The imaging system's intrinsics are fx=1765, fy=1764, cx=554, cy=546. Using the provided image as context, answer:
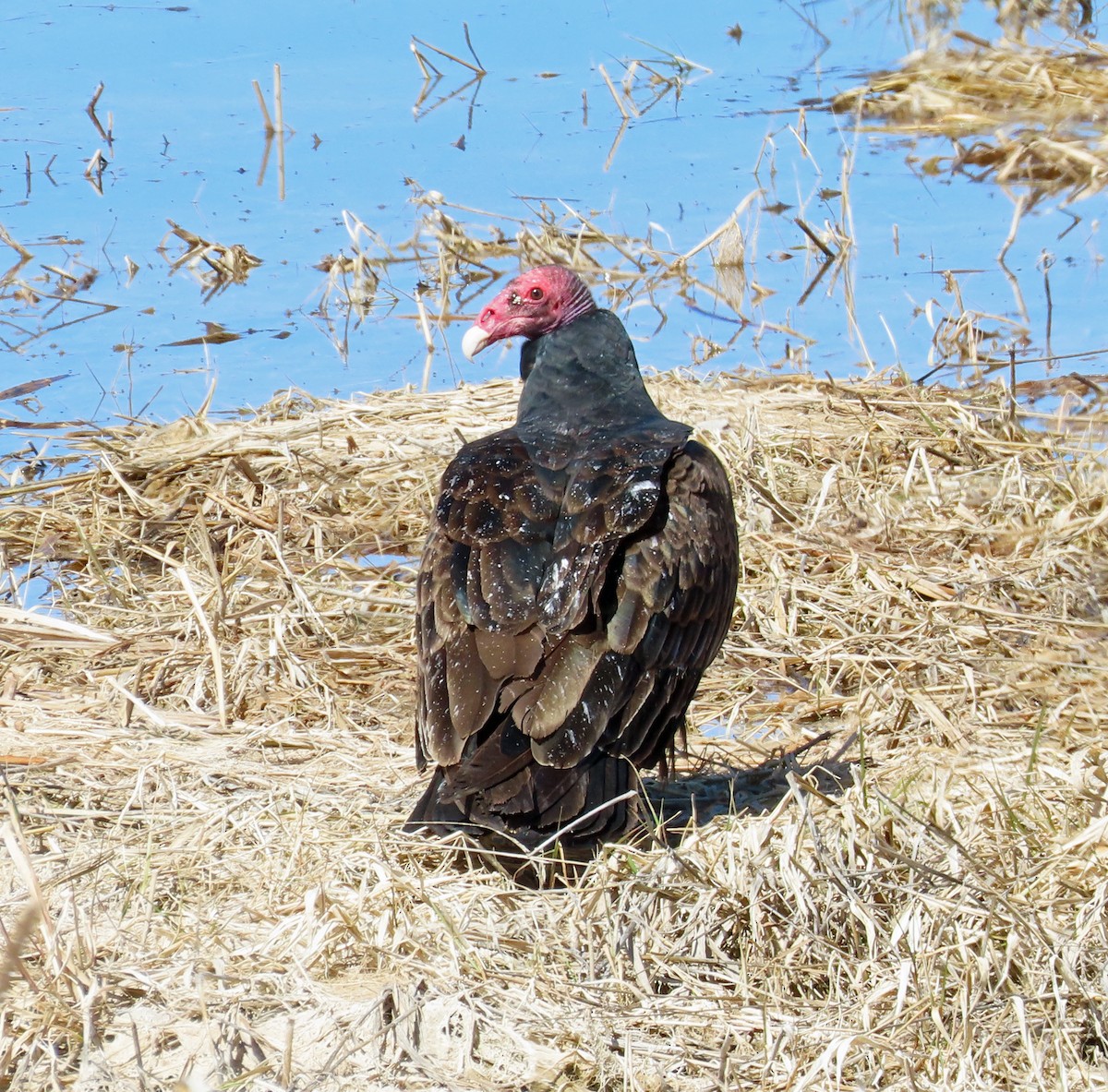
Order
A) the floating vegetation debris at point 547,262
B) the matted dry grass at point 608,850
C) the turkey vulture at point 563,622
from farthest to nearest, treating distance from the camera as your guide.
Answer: the floating vegetation debris at point 547,262, the turkey vulture at point 563,622, the matted dry grass at point 608,850

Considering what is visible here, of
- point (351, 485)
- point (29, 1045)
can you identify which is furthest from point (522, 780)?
point (351, 485)

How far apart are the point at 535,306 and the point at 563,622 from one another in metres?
1.52

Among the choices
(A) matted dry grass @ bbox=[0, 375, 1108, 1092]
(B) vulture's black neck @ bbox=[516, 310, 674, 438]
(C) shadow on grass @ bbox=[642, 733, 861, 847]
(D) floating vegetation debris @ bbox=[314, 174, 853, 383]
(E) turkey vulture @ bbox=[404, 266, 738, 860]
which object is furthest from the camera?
(D) floating vegetation debris @ bbox=[314, 174, 853, 383]

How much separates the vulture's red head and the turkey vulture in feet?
2.57

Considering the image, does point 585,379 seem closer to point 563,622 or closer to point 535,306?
point 535,306

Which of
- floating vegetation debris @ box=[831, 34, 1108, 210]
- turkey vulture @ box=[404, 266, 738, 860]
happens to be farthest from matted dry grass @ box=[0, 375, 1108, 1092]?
floating vegetation debris @ box=[831, 34, 1108, 210]

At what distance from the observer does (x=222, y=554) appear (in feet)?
18.3

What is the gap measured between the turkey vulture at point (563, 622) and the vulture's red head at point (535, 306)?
2.57 ft

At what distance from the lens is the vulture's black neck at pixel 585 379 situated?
4.53 metres

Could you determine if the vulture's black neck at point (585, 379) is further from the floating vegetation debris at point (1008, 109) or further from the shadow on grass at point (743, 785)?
the floating vegetation debris at point (1008, 109)

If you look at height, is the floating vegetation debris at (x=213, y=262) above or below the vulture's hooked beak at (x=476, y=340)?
below

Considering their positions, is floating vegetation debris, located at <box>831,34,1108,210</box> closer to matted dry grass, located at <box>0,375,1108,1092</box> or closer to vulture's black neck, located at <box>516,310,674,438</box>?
matted dry grass, located at <box>0,375,1108,1092</box>

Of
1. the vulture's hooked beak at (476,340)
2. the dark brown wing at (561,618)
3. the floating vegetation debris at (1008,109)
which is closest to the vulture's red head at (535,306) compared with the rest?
the vulture's hooked beak at (476,340)

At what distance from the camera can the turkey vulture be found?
3572mm
